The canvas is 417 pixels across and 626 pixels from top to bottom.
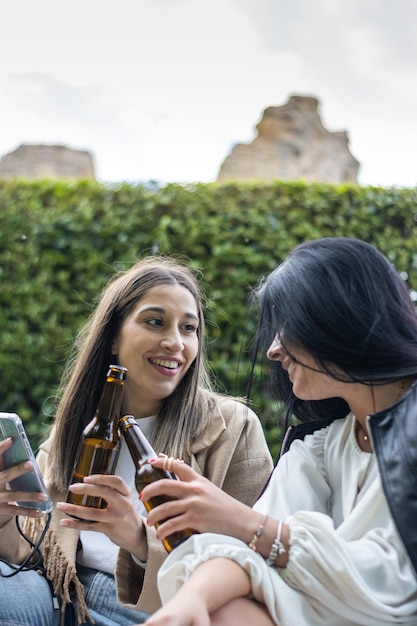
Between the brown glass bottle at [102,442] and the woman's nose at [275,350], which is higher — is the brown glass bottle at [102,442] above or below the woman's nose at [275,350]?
below

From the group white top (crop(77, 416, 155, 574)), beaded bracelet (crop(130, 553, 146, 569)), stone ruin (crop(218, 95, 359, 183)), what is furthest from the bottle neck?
stone ruin (crop(218, 95, 359, 183))

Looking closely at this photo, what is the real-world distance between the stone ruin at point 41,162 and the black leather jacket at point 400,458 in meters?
5.89

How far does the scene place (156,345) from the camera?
237 centimetres

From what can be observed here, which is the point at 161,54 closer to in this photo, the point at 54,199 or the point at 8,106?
the point at 54,199

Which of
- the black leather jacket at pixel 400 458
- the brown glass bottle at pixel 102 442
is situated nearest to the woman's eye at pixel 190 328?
the brown glass bottle at pixel 102 442

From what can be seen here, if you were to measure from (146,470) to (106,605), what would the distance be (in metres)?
0.70

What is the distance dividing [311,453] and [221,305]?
7.97 ft

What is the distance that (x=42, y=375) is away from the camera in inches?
183

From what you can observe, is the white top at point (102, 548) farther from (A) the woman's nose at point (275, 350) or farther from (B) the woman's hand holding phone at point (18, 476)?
(A) the woman's nose at point (275, 350)

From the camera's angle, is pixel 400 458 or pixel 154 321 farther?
pixel 154 321

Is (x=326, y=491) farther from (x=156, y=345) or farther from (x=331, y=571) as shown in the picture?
(x=156, y=345)

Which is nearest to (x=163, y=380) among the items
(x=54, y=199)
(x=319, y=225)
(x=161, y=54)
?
(x=319, y=225)

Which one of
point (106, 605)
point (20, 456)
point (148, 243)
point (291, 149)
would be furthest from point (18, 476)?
point (291, 149)

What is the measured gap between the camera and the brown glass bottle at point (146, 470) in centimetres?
161
